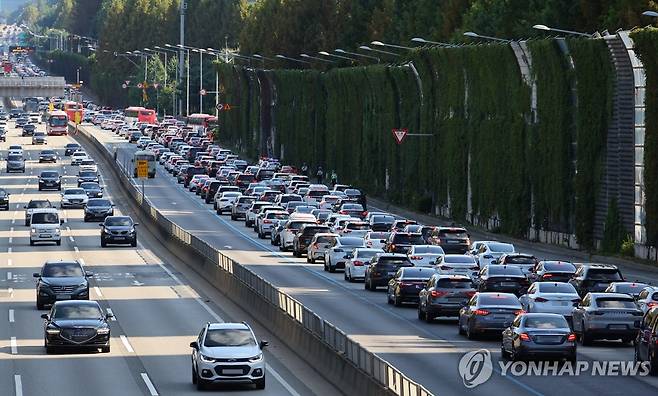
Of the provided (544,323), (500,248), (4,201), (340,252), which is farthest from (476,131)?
(544,323)

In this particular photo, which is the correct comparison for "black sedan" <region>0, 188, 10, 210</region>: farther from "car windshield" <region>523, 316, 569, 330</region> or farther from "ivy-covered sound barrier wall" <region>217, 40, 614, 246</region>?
"car windshield" <region>523, 316, 569, 330</region>

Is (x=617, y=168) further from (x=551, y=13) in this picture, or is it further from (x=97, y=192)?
(x=551, y=13)

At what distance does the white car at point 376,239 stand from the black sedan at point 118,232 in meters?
12.4

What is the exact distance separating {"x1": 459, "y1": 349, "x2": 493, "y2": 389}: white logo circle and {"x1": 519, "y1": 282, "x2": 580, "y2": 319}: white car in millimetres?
3753

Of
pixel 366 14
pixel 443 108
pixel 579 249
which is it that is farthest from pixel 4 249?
pixel 366 14

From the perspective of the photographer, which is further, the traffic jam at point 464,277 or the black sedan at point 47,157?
the black sedan at point 47,157

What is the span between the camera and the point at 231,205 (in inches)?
4439

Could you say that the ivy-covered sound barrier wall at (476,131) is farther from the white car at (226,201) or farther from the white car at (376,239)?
the white car at (226,201)

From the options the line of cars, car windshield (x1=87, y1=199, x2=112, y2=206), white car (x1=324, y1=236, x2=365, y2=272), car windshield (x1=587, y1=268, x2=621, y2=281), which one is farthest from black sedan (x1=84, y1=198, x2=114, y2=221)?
car windshield (x1=587, y1=268, x2=621, y2=281)

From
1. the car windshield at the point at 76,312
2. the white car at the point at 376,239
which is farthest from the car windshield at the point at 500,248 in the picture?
the car windshield at the point at 76,312

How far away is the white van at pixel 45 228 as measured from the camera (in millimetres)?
87875

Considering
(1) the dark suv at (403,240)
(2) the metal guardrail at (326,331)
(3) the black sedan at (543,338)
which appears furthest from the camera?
(1) the dark suv at (403,240)

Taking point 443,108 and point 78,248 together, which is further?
point 443,108

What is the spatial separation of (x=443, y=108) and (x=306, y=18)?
260 ft
